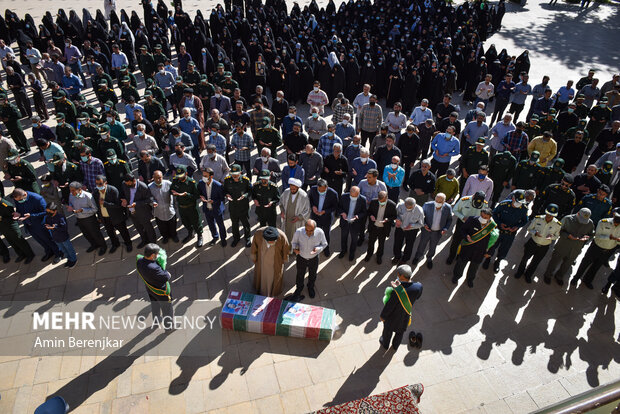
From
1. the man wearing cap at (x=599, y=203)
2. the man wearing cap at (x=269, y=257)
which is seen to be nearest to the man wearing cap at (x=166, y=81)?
the man wearing cap at (x=269, y=257)

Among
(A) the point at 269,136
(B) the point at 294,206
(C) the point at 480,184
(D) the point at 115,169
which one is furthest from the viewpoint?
(A) the point at 269,136

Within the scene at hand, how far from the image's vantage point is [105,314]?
6.87 meters

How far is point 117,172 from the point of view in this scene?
27.1 ft

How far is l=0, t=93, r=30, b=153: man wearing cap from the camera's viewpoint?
10586 mm

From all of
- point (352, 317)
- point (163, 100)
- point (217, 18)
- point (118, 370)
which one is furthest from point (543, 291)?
point (217, 18)

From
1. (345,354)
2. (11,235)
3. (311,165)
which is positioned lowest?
(345,354)

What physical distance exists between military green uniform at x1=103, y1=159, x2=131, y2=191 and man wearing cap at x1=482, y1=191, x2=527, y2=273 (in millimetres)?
7246

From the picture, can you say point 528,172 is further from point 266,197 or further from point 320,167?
point 266,197

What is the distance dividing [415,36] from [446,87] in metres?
5.65

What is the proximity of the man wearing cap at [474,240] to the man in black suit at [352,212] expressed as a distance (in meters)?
1.84

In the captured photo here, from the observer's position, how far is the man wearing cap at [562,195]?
790 centimetres

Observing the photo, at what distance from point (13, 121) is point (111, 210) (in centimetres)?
565

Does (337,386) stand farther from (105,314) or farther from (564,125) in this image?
(564,125)

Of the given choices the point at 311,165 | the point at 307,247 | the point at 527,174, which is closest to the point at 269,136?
the point at 311,165
